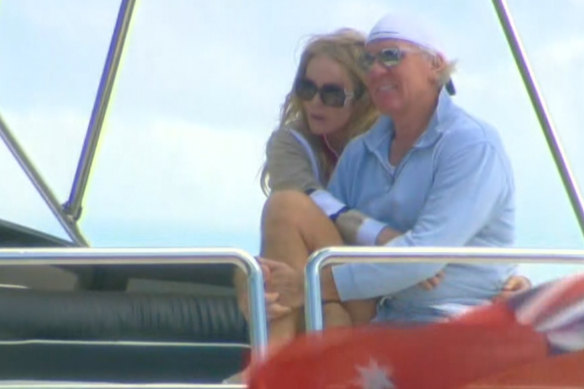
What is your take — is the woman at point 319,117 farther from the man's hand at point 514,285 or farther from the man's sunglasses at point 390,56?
the man's hand at point 514,285

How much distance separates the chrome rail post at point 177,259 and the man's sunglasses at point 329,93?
0.85m

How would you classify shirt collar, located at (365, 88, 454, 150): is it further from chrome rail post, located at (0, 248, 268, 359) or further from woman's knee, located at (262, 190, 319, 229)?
chrome rail post, located at (0, 248, 268, 359)

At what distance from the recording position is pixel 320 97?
402 centimetres

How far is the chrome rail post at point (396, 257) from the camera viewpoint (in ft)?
10.6

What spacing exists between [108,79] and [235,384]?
186 centimetres

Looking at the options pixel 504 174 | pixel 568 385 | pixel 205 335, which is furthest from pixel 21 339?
pixel 568 385

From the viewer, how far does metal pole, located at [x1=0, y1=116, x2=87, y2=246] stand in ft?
16.2

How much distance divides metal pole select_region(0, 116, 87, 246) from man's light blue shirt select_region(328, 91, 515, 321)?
4.76 ft

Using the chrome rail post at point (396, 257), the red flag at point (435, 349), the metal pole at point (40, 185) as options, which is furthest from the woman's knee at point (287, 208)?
the metal pole at point (40, 185)

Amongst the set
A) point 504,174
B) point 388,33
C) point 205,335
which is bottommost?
point 205,335

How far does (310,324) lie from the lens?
10.6 feet

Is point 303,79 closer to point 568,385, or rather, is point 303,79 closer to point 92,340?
point 92,340

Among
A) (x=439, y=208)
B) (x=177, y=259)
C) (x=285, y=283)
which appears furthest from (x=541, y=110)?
(x=177, y=259)

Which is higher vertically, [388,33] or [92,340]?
[388,33]
